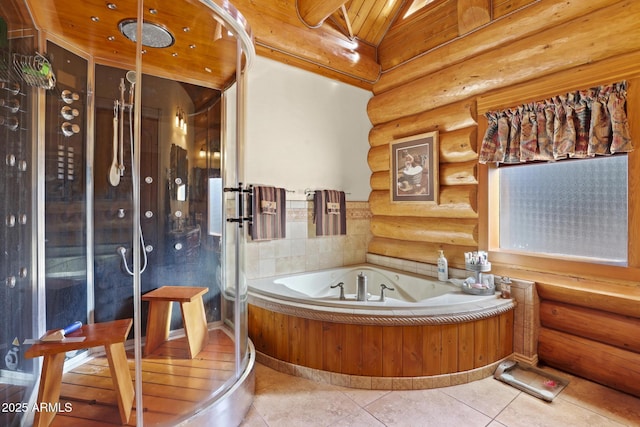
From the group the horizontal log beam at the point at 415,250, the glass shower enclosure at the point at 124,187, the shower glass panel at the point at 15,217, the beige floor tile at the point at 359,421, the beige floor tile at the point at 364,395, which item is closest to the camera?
the shower glass panel at the point at 15,217

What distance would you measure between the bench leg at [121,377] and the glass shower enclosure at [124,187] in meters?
0.04

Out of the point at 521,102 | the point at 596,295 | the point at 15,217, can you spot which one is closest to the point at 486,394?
the point at 596,295

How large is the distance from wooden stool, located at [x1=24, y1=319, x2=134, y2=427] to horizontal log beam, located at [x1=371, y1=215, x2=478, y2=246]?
2820 millimetres

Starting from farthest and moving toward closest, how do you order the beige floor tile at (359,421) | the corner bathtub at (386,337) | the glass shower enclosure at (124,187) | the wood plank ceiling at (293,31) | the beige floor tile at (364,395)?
the corner bathtub at (386,337), the beige floor tile at (364,395), the wood plank ceiling at (293,31), the beige floor tile at (359,421), the glass shower enclosure at (124,187)

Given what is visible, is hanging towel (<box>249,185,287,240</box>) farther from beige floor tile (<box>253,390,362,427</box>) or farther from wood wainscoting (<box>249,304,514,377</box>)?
beige floor tile (<box>253,390,362,427</box>)

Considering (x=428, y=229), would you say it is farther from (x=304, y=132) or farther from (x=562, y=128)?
(x=304, y=132)

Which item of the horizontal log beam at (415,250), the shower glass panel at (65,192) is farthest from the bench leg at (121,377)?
the horizontal log beam at (415,250)

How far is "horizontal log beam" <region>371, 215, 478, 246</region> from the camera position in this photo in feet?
9.95

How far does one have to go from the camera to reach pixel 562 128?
2.34 m

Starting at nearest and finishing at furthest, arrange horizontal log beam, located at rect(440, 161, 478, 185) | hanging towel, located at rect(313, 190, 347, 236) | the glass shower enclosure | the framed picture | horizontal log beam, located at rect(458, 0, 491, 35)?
the glass shower enclosure → horizontal log beam, located at rect(458, 0, 491, 35) → horizontal log beam, located at rect(440, 161, 478, 185) → the framed picture → hanging towel, located at rect(313, 190, 347, 236)

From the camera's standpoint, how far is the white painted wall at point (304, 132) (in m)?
3.16

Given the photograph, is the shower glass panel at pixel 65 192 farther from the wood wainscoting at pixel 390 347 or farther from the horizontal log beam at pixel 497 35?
the horizontal log beam at pixel 497 35

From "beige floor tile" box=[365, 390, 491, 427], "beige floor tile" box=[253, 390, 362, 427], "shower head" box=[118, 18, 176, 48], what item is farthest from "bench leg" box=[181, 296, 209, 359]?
"shower head" box=[118, 18, 176, 48]

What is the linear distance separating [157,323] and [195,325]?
0.30 metres
